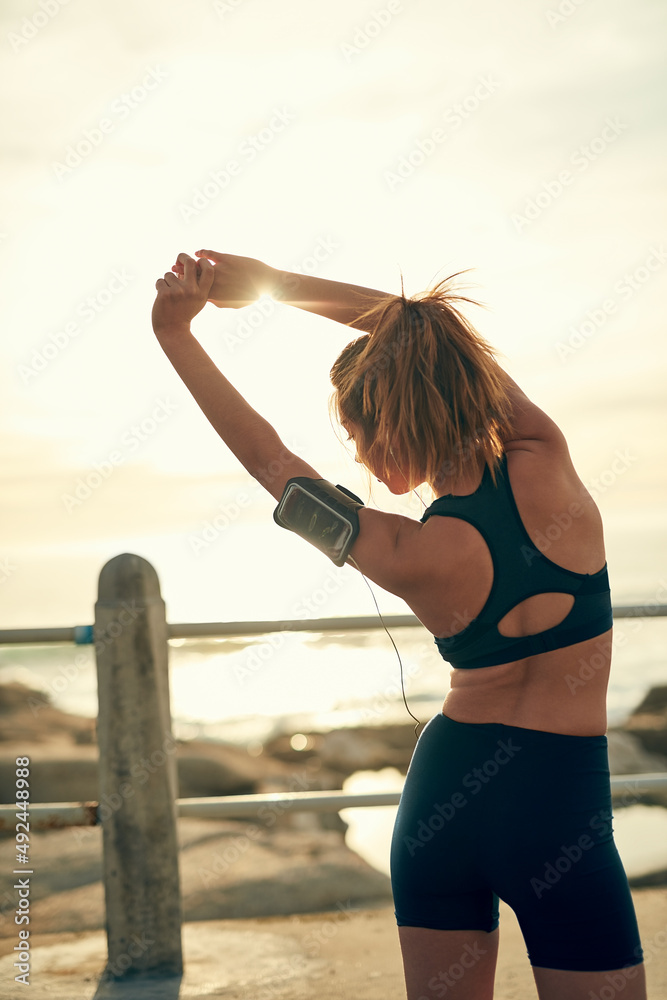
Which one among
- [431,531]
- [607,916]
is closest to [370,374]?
[431,531]

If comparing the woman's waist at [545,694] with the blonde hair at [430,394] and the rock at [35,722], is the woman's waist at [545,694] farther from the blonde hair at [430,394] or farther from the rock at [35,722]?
the rock at [35,722]

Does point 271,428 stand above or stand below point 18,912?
above

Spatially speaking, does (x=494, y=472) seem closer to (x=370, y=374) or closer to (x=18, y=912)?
(x=370, y=374)

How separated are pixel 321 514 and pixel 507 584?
0.30 m

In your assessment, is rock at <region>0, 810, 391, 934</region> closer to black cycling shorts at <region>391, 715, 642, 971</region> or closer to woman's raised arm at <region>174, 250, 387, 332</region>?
black cycling shorts at <region>391, 715, 642, 971</region>

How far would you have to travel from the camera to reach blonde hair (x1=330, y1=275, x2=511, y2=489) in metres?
1.32

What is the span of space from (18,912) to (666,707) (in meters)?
15.4

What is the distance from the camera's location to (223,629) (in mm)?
2850

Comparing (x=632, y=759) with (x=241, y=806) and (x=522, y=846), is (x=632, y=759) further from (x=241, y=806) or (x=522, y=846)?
(x=522, y=846)

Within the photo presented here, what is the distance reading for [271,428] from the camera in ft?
4.52

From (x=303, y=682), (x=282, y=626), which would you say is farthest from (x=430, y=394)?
(x=303, y=682)

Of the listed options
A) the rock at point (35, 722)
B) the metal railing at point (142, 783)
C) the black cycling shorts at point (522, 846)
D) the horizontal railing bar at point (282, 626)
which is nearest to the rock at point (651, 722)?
the rock at point (35, 722)

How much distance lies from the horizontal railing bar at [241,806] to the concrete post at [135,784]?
0.08 metres

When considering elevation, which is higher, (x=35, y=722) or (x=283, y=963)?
(x=35, y=722)
